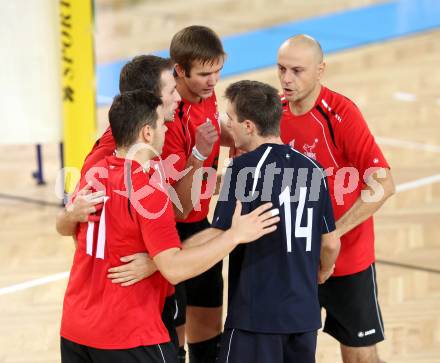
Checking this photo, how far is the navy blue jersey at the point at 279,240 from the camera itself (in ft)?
14.4

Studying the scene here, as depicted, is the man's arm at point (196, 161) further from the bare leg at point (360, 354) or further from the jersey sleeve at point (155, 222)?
the bare leg at point (360, 354)

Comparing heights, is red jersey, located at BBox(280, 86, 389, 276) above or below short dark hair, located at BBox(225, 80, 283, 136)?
below

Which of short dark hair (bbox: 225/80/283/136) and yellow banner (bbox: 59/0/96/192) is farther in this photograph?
yellow banner (bbox: 59/0/96/192)

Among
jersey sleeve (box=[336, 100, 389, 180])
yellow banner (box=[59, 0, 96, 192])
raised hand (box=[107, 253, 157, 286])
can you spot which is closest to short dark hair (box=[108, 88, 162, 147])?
raised hand (box=[107, 253, 157, 286])

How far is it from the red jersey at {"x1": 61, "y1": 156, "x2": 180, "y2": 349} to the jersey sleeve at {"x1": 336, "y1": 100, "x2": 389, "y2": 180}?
126 centimetres

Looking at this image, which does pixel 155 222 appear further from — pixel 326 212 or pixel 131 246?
pixel 326 212

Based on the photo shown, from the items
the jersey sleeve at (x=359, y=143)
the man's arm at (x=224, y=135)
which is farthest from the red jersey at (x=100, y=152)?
the jersey sleeve at (x=359, y=143)

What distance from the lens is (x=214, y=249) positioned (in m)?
4.27

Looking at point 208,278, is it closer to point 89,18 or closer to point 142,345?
point 142,345

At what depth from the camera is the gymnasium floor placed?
6766mm

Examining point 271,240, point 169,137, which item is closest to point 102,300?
point 271,240

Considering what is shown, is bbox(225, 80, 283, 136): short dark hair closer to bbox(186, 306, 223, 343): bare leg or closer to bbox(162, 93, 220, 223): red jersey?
bbox(162, 93, 220, 223): red jersey

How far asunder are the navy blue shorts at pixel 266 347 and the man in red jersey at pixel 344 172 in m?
0.74

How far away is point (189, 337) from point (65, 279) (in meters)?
2.04
